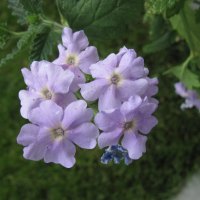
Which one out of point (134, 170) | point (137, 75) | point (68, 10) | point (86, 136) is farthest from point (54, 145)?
point (134, 170)

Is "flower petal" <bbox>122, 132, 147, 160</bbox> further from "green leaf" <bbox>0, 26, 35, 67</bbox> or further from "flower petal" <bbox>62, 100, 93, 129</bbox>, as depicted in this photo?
"green leaf" <bbox>0, 26, 35, 67</bbox>

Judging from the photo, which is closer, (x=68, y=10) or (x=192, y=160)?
(x=68, y=10)

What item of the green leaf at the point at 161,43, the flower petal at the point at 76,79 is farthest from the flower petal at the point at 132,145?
the green leaf at the point at 161,43

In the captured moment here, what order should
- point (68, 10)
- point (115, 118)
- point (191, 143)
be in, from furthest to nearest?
point (191, 143), point (68, 10), point (115, 118)

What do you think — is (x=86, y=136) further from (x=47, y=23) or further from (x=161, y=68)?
(x=161, y=68)

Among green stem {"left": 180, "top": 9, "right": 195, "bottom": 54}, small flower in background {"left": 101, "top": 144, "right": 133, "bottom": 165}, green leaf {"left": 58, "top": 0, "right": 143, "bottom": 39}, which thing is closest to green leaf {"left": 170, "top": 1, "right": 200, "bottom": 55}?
green stem {"left": 180, "top": 9, "right": 195, "bottom": 54}

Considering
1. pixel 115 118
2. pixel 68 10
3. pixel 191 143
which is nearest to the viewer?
pixel 115 118

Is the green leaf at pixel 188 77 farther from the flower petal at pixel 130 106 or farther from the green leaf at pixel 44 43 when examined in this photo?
the flower petal at pixel 130 106
